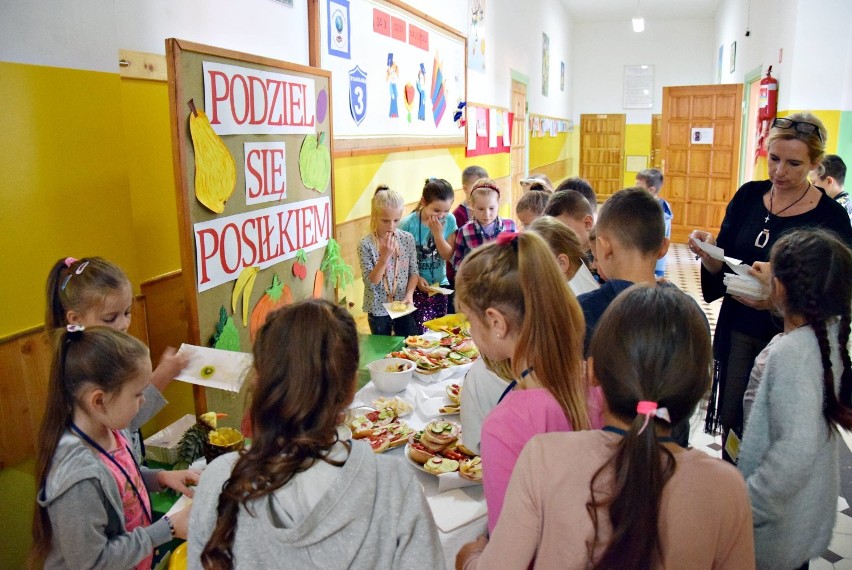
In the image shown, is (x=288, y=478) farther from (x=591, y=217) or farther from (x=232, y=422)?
(x=591, y=217)

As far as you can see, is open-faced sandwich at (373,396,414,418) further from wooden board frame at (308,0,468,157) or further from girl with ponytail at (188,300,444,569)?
wooden board frame at (308,0,468,157)

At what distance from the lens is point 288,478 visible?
1028 mm

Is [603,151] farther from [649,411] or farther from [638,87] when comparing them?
[649,411]

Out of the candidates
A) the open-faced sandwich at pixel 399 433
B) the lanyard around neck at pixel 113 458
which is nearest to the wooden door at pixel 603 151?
the open-faced sandwich at pixel 399 433

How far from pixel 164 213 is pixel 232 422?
38.9 inches

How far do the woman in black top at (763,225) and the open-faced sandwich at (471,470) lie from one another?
119 cm

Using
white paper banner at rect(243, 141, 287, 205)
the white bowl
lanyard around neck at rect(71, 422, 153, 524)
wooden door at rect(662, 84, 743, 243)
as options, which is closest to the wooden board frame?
white paper banner at rect(243, 141, 287, 205)

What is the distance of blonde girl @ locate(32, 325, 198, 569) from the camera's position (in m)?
1.39

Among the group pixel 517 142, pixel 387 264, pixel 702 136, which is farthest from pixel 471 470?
pixel 702 136

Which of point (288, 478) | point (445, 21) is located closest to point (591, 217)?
point (288, 478)

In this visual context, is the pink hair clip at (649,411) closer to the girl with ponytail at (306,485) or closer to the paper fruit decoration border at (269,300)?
the girl with ponytail at (306,485)

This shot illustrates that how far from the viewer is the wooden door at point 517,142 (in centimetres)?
921

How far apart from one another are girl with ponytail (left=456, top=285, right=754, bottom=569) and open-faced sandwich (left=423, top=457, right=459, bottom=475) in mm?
727

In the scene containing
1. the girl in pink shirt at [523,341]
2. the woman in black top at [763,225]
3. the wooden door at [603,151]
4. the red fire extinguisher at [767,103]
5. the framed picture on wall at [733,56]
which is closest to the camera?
the girl in pink shirt at [523,341]
